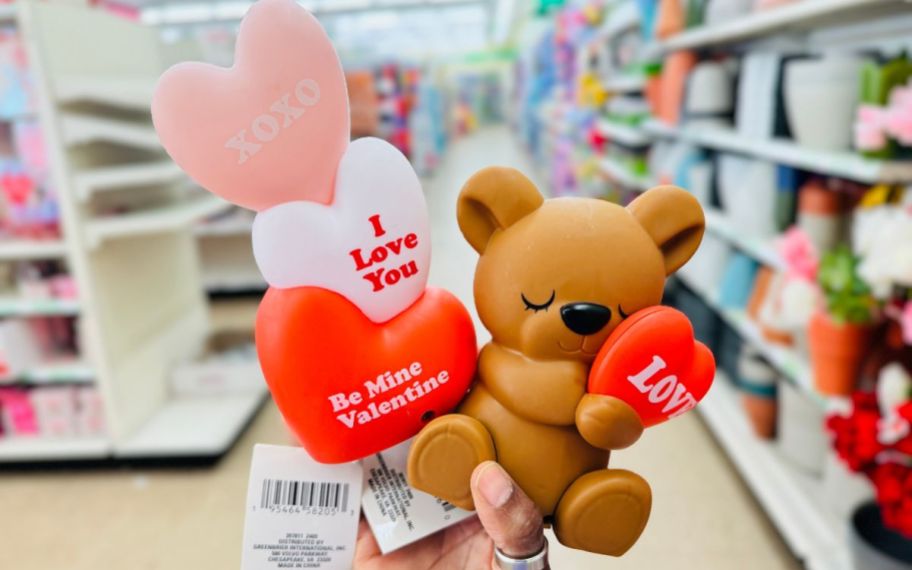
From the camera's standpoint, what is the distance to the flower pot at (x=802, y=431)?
2.12 m

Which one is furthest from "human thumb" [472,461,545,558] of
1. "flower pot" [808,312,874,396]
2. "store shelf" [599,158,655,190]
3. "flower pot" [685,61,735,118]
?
"store shelf" [599,158,655,190]

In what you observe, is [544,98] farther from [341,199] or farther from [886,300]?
[341,199]

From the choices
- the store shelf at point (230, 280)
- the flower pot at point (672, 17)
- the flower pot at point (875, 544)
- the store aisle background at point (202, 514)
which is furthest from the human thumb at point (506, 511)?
the store shelf at point (230, 280)

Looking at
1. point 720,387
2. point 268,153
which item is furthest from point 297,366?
point 720,387

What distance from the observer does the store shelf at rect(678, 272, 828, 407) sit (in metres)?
1.92

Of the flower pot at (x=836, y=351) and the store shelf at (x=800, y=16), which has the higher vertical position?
the store shelf at (x=800, y=16)

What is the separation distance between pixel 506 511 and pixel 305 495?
284 mm

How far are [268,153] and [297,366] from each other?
23cm

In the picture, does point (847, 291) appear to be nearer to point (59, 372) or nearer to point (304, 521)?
point (304, 521)

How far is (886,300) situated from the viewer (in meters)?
1.62

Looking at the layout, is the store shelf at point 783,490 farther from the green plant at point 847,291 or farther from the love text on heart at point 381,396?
the love text on heart at point 381,396

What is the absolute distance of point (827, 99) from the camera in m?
1.78

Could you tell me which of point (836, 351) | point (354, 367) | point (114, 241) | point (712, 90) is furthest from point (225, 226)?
point (354, 367)

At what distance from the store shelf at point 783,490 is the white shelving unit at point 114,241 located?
198 cm
